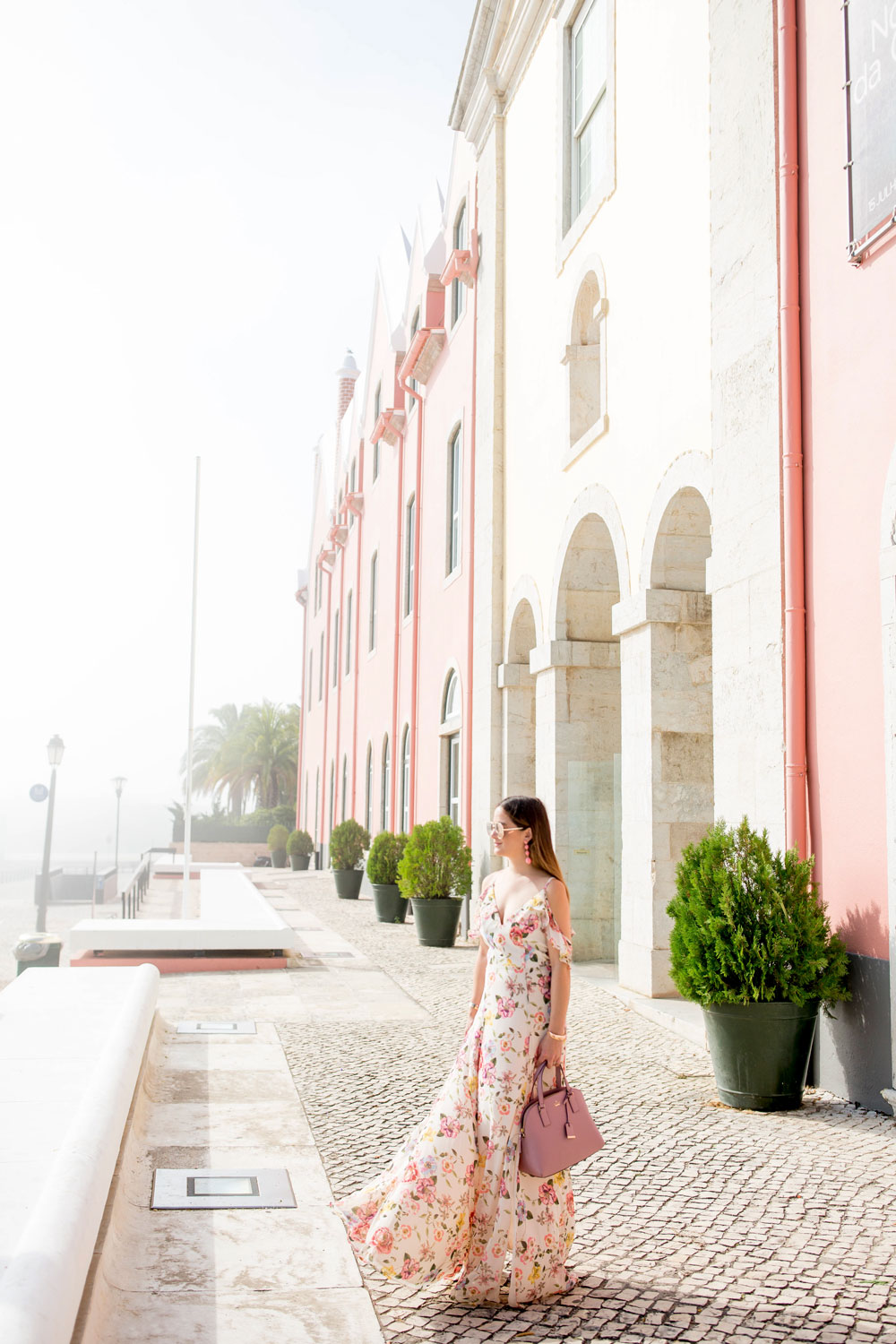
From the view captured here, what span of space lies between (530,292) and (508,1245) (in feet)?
41.9

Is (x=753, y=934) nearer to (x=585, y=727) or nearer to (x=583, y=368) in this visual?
(x=585, y=727)

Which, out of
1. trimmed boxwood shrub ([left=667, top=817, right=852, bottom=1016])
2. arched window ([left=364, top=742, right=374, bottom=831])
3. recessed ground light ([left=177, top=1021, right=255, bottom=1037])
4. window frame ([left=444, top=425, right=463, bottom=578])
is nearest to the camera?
trimmed boxwood shrub ([left=667, top=817, right=852, bottom=1016])

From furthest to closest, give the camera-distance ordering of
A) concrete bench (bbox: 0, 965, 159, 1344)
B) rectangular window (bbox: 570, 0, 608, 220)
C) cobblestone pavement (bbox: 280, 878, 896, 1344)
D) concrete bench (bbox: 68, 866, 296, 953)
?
rectangular window (bbox: 570, 0, 608, 220) < concrete bench (bbox: 68, 866, 296, 953) < cobblestone pavement (bbox: 280, 878, 896, 1344) < concrete bench (bbox: 0, 965, 159, 1344)

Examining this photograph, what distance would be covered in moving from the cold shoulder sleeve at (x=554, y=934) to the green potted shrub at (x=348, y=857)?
19490 millimetres

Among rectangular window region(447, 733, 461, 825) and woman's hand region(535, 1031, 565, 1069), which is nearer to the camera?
woman's hand region(535, 1031, 565, 1069)

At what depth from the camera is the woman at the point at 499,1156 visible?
362 cm

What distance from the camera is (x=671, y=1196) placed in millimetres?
4781

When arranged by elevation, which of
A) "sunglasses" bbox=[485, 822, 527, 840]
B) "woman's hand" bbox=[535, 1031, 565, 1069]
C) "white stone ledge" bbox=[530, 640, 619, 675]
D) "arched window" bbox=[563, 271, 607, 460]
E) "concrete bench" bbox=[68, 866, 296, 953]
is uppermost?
"arched window" bbox=[563, 271, 607, 460]

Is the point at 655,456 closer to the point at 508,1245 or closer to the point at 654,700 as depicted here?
the point at 654,700

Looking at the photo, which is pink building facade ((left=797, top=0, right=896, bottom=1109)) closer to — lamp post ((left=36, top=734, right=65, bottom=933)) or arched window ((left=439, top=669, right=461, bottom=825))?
arched window ((left=439, top=669, right=461, bottom=825))

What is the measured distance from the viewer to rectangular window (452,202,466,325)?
19.3 m

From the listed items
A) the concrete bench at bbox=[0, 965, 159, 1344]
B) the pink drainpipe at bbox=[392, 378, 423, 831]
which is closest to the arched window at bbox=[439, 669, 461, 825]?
the pink drainpipe at bbox=[392, 378, 423, 831]

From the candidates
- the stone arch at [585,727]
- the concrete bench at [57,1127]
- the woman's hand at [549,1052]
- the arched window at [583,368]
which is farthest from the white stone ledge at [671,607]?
the woman's hand at [549,1052]

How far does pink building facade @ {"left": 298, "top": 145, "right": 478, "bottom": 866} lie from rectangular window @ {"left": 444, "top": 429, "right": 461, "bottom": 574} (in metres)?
0.02
